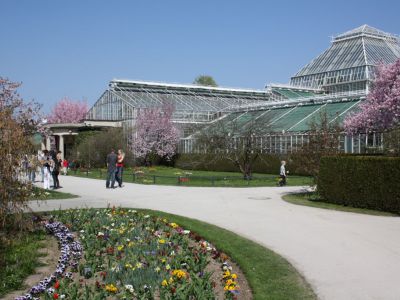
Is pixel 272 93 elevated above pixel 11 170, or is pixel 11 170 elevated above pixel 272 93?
pixel 272 93

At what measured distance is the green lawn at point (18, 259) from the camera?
640cm

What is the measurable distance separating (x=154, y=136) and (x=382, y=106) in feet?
75.7

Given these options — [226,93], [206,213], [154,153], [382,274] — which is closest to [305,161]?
[206,213]

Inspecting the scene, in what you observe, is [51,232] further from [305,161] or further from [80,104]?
[80,104]

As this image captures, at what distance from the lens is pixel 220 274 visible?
23.6ft

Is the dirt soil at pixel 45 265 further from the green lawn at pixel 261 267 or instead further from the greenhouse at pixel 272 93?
the greenhouse at pixel 272 93

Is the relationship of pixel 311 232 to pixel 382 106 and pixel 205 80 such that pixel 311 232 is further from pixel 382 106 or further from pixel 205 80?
pixel 205 80

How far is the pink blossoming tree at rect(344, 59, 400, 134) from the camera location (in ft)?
88.2

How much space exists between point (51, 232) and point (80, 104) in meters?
70.6

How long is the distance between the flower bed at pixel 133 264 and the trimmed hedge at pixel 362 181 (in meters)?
6.35

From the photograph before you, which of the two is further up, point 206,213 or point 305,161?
point 305,161

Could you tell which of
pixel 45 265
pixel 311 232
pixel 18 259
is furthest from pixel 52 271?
pixel 311 232

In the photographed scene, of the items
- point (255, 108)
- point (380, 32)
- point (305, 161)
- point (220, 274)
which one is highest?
point (380, 32)

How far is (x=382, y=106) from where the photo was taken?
88.8ft
